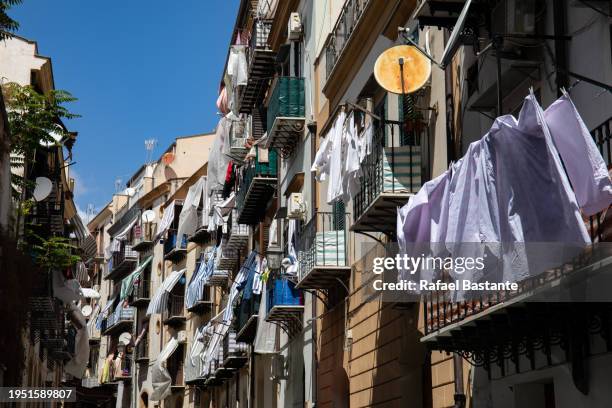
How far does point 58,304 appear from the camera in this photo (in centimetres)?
3238

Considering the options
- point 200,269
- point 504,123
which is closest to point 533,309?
point 504,123

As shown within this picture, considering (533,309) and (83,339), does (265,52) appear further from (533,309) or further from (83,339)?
(533,309)

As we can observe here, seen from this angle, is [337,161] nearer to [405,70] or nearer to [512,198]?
[405,70]

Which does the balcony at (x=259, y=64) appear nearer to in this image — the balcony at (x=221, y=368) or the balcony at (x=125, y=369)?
the balcony at (x=221, y=368)

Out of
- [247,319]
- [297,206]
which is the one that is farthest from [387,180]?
[247,319]

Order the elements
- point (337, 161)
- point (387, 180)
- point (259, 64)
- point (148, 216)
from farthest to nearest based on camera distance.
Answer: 1. point (148, 216)
2. point (259, 64)
3. point (337, 161)
4. point (387, 180)

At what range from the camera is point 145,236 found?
2304 inches

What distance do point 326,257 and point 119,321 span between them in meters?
40.6

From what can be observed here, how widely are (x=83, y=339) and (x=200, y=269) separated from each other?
667 cm

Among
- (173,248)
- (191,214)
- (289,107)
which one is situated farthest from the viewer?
(173,248)

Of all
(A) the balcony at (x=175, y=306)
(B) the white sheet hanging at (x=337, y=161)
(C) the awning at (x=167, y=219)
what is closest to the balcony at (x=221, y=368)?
(A) the balcony at (x=175, y=306)

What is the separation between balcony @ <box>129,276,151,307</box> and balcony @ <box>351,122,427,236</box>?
41201 millimetres

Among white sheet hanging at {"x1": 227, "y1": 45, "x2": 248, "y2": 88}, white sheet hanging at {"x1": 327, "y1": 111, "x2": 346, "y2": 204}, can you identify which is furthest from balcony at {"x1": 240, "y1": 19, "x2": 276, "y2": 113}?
white sheet hanging at {"x1": 327, "y1": 111, "x2": 346, "y2": 204}

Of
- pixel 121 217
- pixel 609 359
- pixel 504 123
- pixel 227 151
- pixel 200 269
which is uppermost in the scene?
pixel 121 217
